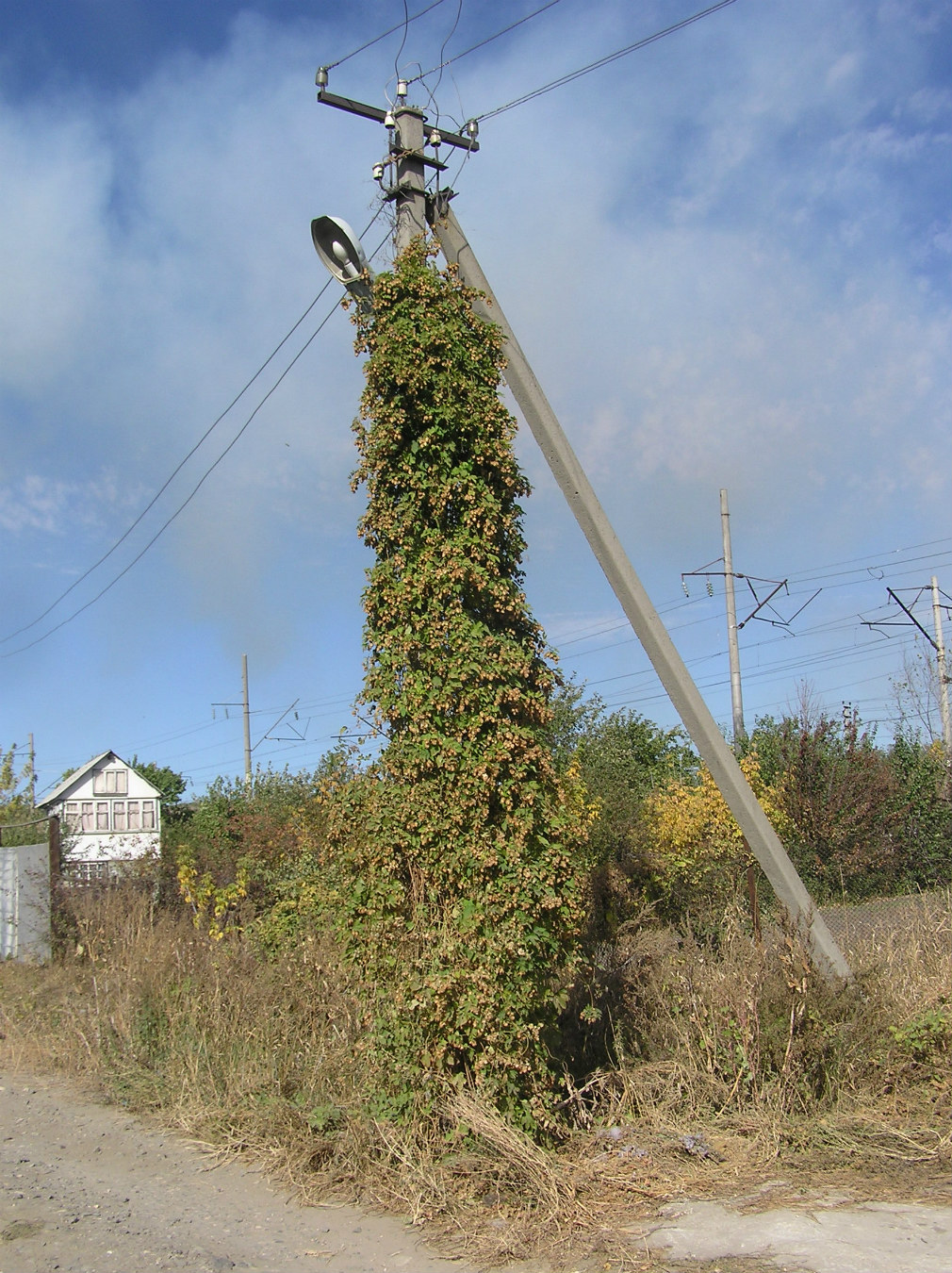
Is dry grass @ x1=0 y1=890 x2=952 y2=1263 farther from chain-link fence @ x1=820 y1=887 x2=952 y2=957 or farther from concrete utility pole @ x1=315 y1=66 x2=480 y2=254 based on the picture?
concrete utility pole @ x1=315 y1=66 x2=480 y2=254

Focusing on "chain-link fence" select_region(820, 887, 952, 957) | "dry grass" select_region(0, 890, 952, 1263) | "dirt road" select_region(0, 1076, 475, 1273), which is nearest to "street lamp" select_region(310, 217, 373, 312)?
"dry grass" select_region(0, 890, 952, 1263)

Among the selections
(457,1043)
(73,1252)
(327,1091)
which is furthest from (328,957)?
(73,1252)

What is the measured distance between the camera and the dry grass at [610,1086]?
4.74 m

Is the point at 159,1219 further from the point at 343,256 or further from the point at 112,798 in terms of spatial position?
the point at 112,798

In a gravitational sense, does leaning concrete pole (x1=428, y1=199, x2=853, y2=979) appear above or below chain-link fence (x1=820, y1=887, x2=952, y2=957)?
above

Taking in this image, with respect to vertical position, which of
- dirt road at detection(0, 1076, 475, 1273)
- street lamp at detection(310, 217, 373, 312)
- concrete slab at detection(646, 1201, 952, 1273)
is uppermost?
street lamp at detection(310, 217, 373, 312)

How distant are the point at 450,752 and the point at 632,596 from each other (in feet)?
6.66

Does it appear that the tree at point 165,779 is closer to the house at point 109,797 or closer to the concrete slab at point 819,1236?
the house at point 109,797

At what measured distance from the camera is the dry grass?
4.74 meters

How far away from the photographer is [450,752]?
17.1ft

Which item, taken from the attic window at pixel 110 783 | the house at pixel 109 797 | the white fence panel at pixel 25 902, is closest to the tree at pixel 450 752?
the white fence panel at pixel 25 902

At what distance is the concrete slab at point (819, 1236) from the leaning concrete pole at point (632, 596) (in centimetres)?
215

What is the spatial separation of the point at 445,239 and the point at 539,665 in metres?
3.07

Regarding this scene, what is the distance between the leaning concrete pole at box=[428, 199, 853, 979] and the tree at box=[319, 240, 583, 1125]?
0.67 m
